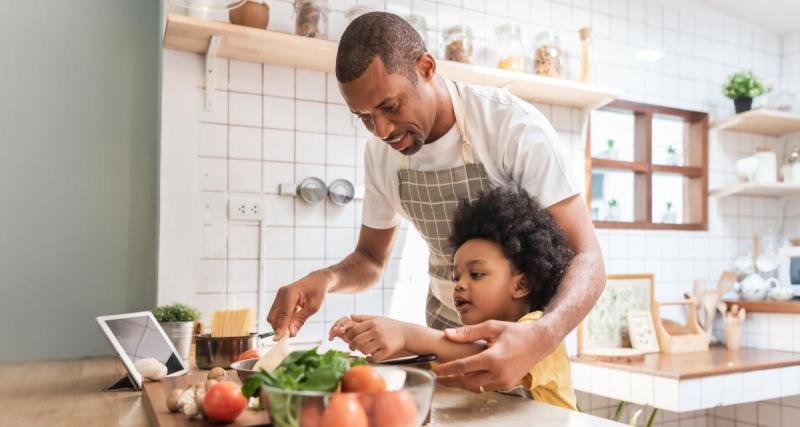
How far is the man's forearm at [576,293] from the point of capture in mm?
1080

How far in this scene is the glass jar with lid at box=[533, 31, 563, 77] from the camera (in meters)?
2.69

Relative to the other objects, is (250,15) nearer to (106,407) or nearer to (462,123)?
(462,123)

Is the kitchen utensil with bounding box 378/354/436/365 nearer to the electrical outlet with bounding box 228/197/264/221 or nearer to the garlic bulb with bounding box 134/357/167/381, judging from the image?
the garlic bulb with bounding box 134/357/167/381

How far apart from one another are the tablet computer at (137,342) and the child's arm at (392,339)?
51cm

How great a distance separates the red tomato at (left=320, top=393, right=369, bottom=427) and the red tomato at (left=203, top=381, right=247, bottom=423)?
0.33 m

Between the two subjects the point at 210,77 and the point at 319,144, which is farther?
the point at 319,144

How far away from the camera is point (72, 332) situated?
2191 millimetres

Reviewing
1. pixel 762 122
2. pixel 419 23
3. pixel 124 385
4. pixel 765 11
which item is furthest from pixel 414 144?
pixel 765 11

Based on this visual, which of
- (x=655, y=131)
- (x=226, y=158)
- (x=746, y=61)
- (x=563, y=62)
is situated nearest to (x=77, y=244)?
(x=226, y=158)

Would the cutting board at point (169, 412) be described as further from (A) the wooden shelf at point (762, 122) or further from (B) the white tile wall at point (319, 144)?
(A) the wooden shelf at point (762, 122)

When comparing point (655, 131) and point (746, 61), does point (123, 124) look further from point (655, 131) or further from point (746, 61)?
point (746, 61)

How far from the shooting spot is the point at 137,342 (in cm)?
139

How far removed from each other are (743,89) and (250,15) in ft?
8.45

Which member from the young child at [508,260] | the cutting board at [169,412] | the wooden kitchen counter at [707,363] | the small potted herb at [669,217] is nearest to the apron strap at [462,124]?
the young child at [508,260]
